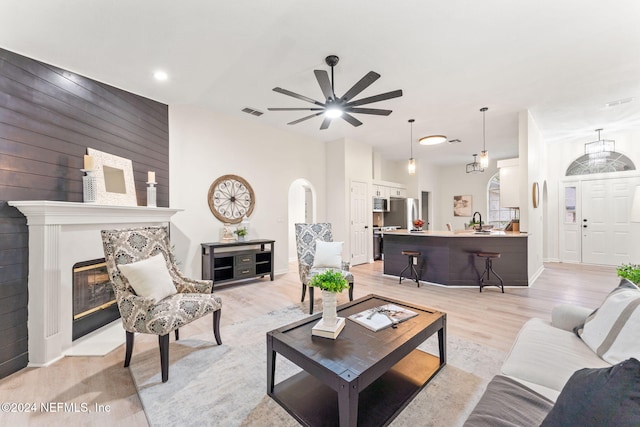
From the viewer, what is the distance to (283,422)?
5.30 ft

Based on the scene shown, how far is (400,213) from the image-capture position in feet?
25.4

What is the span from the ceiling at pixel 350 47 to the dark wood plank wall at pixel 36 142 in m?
0.23

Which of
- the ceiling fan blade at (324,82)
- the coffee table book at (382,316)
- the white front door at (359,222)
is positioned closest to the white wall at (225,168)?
the white front door at (359,222)

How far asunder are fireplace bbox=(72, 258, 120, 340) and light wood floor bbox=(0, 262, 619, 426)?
52 cm

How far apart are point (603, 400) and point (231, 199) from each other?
484 cm

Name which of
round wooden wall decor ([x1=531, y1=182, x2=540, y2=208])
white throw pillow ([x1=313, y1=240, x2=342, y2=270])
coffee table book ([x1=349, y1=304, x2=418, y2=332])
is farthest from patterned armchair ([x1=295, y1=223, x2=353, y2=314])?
round wooden wall decor ([x1=531, y1=182, x2=540, y2=208])

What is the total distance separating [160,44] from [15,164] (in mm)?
1676

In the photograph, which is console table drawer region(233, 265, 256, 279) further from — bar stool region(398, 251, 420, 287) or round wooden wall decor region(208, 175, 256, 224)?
bar stool region(398, 251, 420, 287)

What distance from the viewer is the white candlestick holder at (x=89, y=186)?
282cm

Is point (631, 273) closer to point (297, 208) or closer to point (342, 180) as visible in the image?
point (342, 180)

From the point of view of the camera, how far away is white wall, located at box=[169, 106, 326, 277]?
4.33 metres

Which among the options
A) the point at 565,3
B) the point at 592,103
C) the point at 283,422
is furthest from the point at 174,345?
the point at 592,103

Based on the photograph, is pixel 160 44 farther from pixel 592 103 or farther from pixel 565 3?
pixel 592 103

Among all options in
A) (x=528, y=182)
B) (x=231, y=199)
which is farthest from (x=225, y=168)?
(x=528, y=182)
